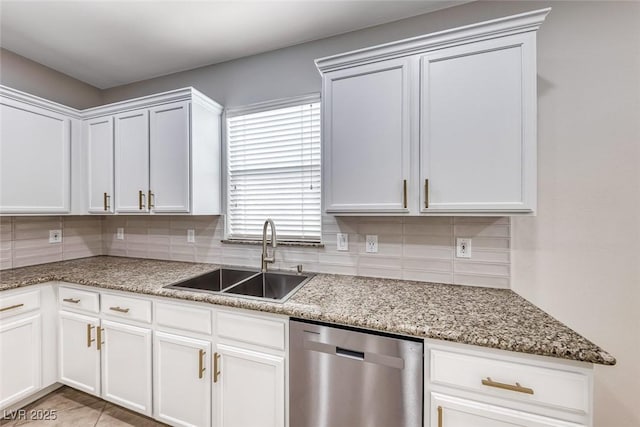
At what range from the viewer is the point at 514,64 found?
1.27 metres

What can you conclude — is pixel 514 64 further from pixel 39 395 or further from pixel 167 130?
pixel 39 395

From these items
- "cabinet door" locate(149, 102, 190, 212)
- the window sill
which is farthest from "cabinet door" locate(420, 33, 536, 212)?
"cabinet door" locate(149, 102, 190, 212)

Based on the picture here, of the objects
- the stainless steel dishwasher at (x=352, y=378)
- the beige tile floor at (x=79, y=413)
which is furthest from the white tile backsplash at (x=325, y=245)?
the beige tile floor at (x=79, y=413)

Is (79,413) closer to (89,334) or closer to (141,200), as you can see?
(89,334)

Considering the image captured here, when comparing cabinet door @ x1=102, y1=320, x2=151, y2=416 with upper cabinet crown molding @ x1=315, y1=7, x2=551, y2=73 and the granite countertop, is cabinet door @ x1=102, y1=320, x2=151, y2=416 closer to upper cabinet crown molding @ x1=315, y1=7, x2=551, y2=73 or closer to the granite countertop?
the granite countertop

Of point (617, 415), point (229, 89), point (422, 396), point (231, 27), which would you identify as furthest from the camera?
point (229, 89)

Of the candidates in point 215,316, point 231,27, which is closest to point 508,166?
point 215,316

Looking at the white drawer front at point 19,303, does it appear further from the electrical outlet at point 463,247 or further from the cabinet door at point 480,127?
the electrical outlet at point 463,247

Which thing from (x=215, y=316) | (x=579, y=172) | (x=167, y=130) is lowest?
(x=215, y=316)

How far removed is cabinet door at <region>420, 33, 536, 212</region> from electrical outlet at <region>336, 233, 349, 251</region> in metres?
0.64

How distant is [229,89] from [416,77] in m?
1.57

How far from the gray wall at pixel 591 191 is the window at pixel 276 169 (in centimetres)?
133

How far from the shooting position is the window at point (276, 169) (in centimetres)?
204

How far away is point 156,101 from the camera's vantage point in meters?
2.07
